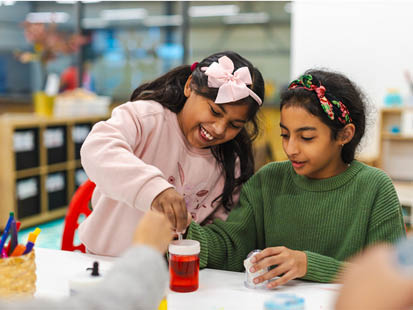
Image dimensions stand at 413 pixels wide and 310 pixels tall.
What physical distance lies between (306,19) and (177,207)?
11.9 ft

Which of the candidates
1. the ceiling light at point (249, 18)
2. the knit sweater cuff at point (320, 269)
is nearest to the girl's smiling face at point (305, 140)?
the knit sweater cuff at point (320, 269)

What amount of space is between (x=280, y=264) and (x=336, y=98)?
48cm

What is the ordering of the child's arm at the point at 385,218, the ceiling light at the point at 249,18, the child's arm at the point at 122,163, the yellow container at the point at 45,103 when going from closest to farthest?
the child's arm at the point at 122,163 → the child's arm at the point at 385,218 → the yellow container at the point at 45,103 → the ceiling light at the point at 249,18

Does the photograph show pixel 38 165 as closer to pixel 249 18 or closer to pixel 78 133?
pixel 78 133

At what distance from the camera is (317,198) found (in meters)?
1.33

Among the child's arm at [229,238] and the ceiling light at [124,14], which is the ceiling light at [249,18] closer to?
the ceiling light at [124,14]

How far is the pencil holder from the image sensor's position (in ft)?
2.84

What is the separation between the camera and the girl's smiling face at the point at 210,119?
128cm

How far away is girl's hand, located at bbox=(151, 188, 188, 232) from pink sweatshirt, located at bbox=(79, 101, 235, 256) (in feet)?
0.60

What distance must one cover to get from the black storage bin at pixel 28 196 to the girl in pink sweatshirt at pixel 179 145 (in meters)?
2.66

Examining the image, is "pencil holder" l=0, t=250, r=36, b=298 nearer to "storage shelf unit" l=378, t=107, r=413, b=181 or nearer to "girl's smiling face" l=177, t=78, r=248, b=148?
"girl's smiling face" l=177, t=78, r=248, b=148

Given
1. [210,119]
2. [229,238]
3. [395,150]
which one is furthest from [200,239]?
[395,150]

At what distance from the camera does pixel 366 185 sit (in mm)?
1283

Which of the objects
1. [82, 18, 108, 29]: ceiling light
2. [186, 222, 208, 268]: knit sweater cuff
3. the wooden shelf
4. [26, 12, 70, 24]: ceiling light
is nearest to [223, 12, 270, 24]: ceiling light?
[82, 18, 108, 29]: ceiling light
